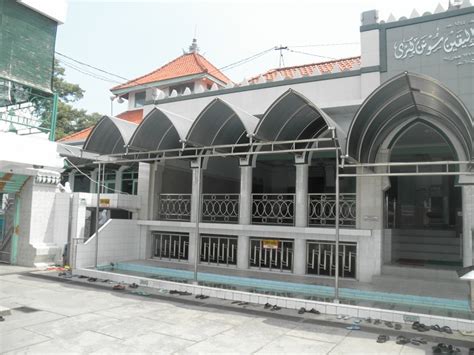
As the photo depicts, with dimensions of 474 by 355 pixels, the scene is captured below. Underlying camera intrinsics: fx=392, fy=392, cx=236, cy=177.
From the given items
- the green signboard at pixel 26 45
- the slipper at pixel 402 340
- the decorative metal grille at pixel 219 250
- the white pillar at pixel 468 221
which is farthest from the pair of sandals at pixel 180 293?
the green signboard at pixel 26 45

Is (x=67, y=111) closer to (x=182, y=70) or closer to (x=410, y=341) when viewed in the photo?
(x=182, y=70)

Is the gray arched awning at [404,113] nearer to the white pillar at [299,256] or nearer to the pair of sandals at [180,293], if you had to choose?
the white pillar at [299,256]

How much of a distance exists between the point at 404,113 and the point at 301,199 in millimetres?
3448

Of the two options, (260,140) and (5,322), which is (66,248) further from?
(260,140)

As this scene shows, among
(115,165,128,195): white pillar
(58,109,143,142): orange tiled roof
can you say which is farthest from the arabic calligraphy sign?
(58,109,143,142): orange tiled roof

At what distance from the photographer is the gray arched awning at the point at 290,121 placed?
873 cm

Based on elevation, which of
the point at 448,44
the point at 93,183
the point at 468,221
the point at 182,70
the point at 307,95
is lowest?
the point at 468,221

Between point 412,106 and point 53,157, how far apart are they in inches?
381

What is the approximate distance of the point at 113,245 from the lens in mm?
12641

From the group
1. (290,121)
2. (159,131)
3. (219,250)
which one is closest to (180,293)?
(219,250)

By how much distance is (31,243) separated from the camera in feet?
41.5

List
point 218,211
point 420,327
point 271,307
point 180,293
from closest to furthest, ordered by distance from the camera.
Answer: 1. point 420,327
2. point 271,307
3. point 180,293
4. point 218,211

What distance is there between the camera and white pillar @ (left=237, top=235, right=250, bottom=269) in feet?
37.8

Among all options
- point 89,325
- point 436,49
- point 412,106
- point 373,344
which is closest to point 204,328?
point 89,325
